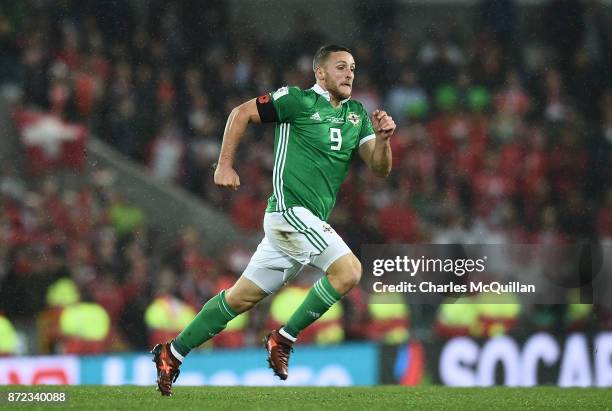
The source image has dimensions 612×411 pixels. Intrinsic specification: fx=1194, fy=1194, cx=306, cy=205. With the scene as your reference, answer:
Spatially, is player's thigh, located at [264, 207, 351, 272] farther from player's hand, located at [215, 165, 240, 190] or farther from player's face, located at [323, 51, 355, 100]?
player's face, located at [323, 51, 355, 100]

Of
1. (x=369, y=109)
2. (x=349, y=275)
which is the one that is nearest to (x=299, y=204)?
(x=349, y=275)

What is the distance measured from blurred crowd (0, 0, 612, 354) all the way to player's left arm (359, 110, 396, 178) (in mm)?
5887

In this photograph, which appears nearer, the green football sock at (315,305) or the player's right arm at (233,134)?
the player's right arm at (233,134)

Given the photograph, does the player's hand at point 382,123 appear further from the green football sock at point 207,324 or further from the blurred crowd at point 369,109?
the blurred crowd at point 369,109

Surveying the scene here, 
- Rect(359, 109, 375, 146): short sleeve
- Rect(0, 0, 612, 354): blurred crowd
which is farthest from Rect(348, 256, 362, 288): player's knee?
Rect(0, 0, 612, 354): blurred crowd

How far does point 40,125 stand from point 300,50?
384 cm

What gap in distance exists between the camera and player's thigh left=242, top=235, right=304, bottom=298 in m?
6.80

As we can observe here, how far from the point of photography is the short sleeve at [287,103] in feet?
22.1

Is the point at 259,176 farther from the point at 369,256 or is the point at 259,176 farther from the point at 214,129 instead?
the point at 369,256

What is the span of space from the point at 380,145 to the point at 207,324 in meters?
1.43

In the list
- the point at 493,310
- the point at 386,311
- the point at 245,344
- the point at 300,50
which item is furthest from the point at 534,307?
the point at 300,50

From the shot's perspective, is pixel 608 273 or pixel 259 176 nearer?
pixel 608 273

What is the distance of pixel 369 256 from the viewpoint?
13.4 m

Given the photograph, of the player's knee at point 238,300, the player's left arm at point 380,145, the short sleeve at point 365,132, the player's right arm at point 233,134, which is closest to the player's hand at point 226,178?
the player's right arm at point 233,134
